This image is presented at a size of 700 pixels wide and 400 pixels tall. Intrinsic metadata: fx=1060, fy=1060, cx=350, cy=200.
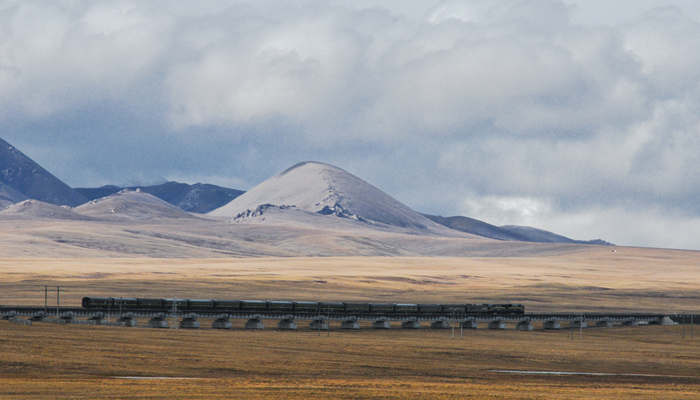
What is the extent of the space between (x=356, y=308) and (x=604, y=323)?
2781 centimetres

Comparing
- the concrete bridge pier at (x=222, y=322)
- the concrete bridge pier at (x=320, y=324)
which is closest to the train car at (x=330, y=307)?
the concrete bridge pier at (x=320, y=324)

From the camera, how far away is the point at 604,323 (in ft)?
378

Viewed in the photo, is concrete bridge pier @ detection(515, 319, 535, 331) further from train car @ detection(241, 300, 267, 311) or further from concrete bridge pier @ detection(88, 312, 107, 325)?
concrete bridge pier @ detection(88, 312, 107, 325)

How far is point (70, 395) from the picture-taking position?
40.1 metres

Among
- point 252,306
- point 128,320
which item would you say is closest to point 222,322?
point 252,306

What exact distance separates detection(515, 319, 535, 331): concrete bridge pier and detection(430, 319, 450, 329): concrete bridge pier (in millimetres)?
8445

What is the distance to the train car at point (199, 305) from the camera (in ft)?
334

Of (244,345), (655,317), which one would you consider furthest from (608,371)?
(655,317)

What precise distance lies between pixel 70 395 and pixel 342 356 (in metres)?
31.7

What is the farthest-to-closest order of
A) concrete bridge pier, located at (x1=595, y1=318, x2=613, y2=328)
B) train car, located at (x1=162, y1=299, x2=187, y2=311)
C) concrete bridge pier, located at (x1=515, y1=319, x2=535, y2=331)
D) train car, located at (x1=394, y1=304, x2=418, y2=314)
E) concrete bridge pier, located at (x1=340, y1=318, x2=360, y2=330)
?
concrete bridge pier, located at (x1=595, y1=318, x2=613, y2=328)
train car, located at (x1=394, y1=304, x2=418, y2=314)
concrete bridge pier, located at (x1=515, y1=319, x2=535, y2=331)
concrete bridge pier, located at (x1=340, y1=318, x2=360, y2=330)
train car, located at (x1=162, y1=299, x2=187, y2=311)

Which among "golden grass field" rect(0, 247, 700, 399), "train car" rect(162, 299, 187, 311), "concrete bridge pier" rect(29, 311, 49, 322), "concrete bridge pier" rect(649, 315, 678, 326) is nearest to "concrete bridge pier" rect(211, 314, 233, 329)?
"golden grass field" rect(0, 247, 700, 399)

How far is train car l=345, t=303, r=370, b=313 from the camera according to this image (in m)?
107

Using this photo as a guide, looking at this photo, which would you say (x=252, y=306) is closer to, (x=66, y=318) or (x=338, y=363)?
(x=66, y=318)

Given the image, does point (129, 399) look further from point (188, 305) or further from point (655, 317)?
point (655, 317)
